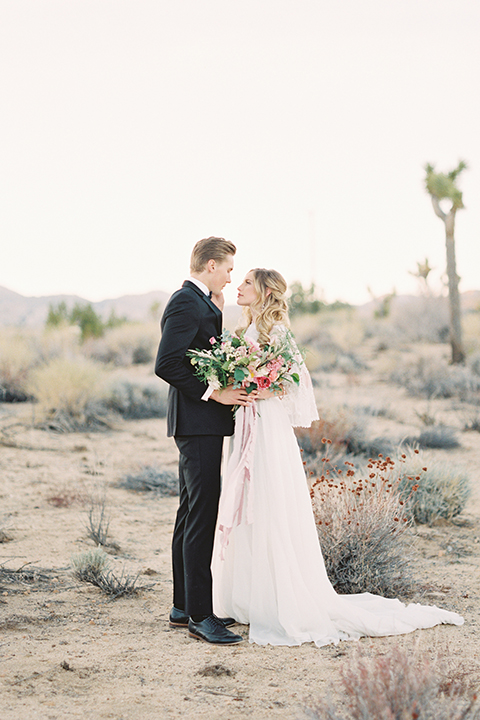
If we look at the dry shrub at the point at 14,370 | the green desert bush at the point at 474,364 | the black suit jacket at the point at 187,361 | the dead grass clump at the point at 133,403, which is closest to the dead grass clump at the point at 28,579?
the black suit jacket at the point at 187,361

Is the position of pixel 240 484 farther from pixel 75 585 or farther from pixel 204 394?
pixel 75 585

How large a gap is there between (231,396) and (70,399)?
8959 mm

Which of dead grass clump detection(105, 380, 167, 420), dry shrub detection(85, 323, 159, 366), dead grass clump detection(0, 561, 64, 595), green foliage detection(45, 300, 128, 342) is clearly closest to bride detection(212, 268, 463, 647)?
dead grass clump detection(0, 561, 64, 595)

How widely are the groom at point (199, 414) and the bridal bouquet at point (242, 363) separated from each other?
0.20ft

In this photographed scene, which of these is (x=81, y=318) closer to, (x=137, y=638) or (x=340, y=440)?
(x=340, y=440)

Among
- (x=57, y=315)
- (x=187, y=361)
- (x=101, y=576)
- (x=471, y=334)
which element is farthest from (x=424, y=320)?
(x=187, y=361)

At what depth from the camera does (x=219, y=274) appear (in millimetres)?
3891

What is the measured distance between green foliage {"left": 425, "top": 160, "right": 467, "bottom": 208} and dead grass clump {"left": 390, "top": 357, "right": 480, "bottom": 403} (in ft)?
15.4

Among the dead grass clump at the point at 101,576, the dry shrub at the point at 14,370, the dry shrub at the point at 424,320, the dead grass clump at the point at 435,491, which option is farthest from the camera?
the dry shrub at the point at 424,320

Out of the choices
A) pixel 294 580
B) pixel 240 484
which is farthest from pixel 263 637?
pixel 240 484

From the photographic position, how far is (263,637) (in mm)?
3836

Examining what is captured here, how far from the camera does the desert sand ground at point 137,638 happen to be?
3.15 meters

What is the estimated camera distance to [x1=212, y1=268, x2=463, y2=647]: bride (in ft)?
12.8

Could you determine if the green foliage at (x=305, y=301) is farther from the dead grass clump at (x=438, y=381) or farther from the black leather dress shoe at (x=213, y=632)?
the black leather dress shoe at (x=213, y=632)
